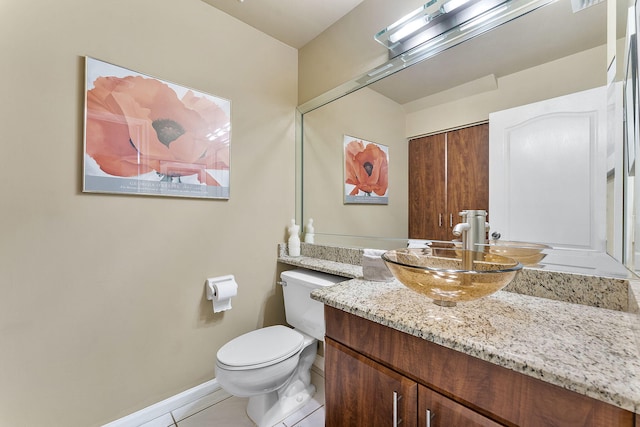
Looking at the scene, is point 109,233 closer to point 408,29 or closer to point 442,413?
point 442,413

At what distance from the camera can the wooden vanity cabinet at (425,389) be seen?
20.7 inches

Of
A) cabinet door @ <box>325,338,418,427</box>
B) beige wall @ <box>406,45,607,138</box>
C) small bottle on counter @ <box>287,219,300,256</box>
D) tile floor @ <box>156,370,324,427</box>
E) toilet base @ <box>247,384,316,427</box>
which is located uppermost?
beige wall @ <box>406,45,607,138</box>

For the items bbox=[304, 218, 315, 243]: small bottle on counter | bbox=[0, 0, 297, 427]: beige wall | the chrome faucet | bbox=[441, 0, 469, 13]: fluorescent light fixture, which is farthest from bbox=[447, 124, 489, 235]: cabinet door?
bbox=[0, 0, 297, 427]: beige wall

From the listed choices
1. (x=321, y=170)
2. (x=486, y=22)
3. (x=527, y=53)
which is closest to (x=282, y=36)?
(x=321, y=170)

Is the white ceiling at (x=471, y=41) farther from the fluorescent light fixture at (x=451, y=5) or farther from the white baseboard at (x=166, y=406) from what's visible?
the white baseboard at (x=166, y=406)

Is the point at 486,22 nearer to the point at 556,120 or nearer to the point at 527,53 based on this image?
the point at 527,53

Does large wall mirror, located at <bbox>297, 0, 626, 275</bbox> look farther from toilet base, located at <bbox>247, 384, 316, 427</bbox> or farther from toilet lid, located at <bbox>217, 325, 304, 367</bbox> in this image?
toilet base, located at <bbox>247, 384, 316, 427</bbox>

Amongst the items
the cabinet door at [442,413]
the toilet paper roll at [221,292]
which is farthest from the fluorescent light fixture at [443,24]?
the toilet paper roll at [221,292]

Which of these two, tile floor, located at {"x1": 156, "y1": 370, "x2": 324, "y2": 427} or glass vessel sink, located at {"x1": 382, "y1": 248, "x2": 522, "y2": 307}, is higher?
glass vessel sink, located at {"x1": 382, "y1": 248, "x2": 522, "y2": 307}

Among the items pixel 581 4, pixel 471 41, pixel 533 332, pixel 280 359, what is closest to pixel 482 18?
pixel 471 41

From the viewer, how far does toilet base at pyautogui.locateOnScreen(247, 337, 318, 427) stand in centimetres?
144

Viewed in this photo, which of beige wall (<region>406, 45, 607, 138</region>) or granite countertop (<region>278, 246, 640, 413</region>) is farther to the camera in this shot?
beige wall (<region>406, 45, 607, 138</region>)

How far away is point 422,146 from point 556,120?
544mm

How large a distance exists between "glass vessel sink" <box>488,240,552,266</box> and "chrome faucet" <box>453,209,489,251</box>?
1.9 inches
